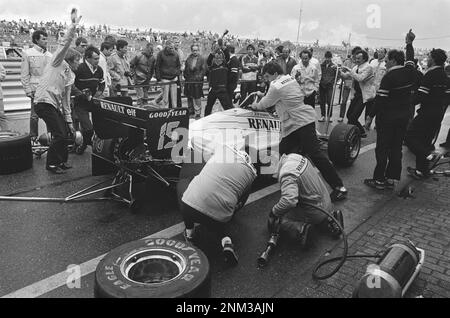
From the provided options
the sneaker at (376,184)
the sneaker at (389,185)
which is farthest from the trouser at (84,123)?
the sneaker at (389,185)

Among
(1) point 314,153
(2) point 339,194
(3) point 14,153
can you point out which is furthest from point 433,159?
(3) point 14,153

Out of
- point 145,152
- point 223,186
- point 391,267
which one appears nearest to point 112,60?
point 145,152

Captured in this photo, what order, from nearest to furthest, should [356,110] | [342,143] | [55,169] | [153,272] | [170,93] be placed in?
[153,272]
[55,169]
[342,143]
[356,110]
[170,93]

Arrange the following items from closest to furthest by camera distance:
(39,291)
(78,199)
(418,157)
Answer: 1. (39,291)
2. (78,199)
3. (418,157)

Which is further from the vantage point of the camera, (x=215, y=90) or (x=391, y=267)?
(x=215, y=90)

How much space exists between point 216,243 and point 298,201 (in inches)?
36.4

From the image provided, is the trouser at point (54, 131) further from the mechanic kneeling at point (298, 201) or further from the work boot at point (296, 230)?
the work boot at point (296, 230)

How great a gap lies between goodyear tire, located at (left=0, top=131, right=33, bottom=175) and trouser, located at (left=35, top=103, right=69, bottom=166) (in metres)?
0.33

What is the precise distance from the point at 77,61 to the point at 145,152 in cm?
272

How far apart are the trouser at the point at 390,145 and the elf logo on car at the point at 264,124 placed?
1.44 m

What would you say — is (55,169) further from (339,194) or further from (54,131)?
(339,194)

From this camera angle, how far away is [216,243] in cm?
392
